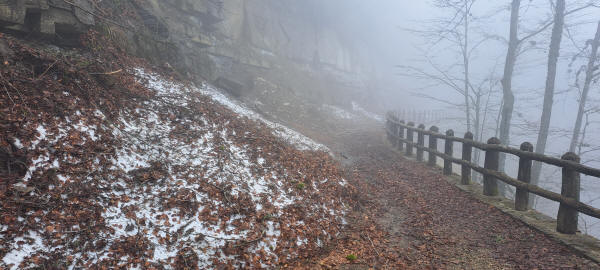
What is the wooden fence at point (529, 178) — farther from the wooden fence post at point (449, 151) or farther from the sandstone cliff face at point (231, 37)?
the sandstone cliff face at point (231, 37)

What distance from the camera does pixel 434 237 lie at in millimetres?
4926

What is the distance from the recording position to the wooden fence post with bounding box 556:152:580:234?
423 centimetres

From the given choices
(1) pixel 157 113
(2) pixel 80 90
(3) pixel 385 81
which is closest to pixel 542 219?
(1) pixel 157 113

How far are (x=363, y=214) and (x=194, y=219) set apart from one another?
3599 millimetres

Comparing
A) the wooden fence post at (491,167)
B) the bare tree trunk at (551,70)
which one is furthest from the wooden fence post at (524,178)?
the bare tree trunk at (551,70)

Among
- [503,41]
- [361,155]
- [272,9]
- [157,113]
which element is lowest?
[361,155]

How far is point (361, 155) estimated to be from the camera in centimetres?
1205

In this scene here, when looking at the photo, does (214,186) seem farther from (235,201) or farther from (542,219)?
(542,219)

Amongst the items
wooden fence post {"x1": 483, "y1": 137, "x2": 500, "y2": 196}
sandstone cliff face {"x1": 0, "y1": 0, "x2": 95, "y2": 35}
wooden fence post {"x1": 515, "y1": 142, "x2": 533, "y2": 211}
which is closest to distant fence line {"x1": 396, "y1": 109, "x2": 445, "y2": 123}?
wooden fence post {"x1": 483, "y1": 137, "x2": 500, "y2": 196}

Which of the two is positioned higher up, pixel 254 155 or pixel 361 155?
pixel 254 155

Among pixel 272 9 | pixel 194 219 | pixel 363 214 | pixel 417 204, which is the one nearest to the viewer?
pixel 194 219

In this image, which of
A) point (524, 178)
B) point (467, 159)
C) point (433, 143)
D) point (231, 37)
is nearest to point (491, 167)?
point (524, 178)

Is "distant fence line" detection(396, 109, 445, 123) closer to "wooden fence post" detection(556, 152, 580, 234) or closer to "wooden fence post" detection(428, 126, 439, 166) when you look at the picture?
"wooden fence post" detection(428, 126, 439, 166)

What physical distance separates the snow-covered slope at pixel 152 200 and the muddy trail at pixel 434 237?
593 mm
